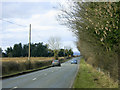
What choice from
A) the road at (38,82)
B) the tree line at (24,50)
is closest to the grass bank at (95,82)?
the road at (38,82)

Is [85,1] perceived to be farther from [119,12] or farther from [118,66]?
[118,66]

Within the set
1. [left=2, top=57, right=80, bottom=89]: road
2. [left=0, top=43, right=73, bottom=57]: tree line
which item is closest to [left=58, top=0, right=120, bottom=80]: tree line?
[left=2, top=57, right=80, bottom=89]: road

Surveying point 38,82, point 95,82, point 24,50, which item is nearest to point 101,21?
point 95,82

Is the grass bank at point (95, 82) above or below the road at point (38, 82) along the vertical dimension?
above

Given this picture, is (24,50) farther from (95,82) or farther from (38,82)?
(95,82)

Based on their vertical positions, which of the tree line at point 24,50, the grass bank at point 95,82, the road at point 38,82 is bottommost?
the road at point 38,82

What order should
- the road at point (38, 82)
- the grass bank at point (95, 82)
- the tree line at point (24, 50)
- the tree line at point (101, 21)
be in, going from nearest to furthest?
1. the tree line at point (101, 21)
2. the grass bank at point (95, 82)
3. the road at point (38, 82)
4. the tree line at point (24, 50)

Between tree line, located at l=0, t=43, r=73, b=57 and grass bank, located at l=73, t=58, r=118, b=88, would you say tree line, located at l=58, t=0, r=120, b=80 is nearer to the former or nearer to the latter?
grass bank, located at l=73, t=58, r=118, b=88

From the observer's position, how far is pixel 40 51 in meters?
98.1

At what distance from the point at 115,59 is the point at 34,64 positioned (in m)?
27.9

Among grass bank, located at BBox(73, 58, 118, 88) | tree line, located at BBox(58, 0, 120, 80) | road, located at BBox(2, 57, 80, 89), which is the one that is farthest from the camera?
road, located at BBox(2, 57, 80, 89)

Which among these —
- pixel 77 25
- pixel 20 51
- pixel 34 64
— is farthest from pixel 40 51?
pixel 77 25

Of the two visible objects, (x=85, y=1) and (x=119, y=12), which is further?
(x=85, y=1)

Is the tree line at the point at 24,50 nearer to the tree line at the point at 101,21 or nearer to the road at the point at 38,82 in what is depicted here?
the road at the point at 38,82
